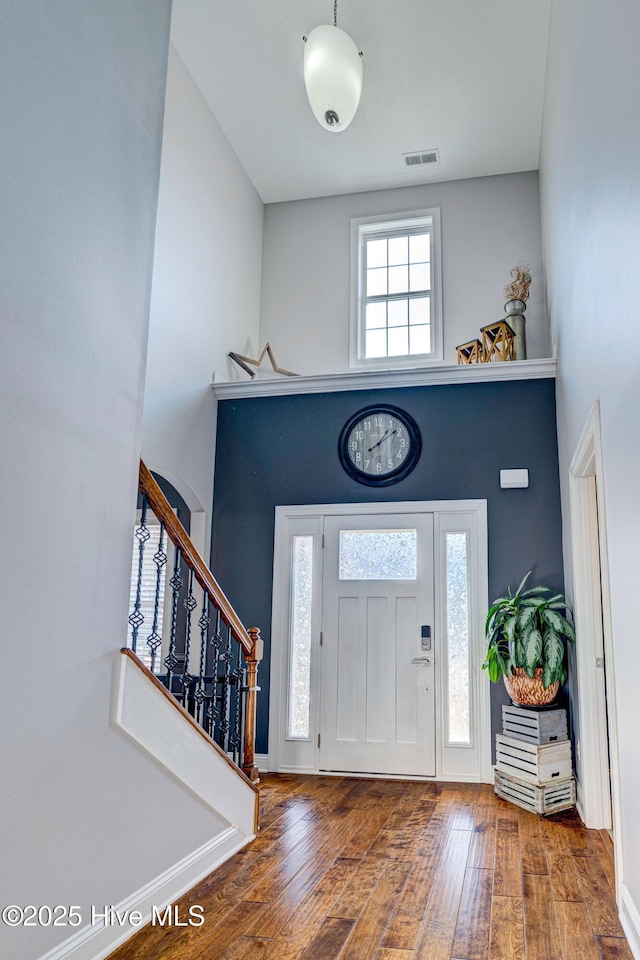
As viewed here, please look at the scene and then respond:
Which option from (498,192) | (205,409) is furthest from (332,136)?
(205,409)

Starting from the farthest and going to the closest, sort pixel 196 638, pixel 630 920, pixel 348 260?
pixel 348 260 < pixel 196 638 < pixel 630 920

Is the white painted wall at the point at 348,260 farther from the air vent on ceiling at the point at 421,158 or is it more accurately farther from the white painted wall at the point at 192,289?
the white painted wall at the point at 192,289

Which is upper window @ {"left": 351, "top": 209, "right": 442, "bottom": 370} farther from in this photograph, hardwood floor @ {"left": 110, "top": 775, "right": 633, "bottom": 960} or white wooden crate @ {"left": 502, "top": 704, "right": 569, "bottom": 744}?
hardwood floor @ {"left": 110, "top": 775, "right": 633, "bottom": 960}

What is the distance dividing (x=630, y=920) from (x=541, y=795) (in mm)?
1655

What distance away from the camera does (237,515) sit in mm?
5660

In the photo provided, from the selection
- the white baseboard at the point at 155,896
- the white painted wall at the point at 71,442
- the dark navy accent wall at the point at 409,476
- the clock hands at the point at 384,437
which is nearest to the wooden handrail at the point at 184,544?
the white painted wall at the point at 71,442

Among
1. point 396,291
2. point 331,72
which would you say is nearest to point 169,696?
point 331,72

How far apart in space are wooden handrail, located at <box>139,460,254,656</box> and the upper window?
10.7ft

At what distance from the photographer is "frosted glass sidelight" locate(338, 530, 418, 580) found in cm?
531

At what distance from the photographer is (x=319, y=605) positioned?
5.38m

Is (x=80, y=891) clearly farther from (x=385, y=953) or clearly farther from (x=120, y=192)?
(x=120, y=192)

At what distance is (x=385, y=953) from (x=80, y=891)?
101 centimetres

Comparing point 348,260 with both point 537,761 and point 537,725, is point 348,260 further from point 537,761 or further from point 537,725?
point 537,761

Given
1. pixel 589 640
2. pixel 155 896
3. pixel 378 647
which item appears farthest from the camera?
pixel 378 647
